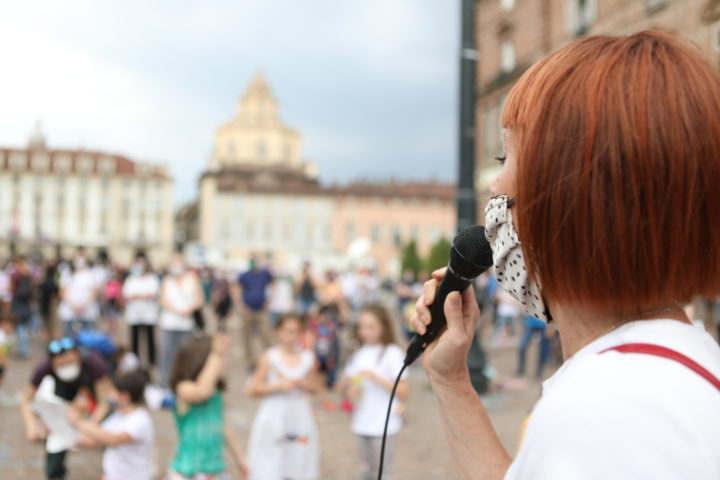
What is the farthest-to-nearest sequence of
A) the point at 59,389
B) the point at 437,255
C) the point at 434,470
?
the point at 437,255 → the point at 434,470 → the point at 59,389

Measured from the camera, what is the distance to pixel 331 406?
873 cm

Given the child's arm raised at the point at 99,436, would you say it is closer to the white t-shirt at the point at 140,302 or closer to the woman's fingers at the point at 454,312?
the woman's fingers at the point at 454,312

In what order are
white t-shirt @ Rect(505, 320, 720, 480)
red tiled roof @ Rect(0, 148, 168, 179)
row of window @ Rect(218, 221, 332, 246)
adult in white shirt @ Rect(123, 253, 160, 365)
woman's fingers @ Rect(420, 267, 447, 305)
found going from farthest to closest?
red tiled roof @ Rect(0, 148, 168, 179)
row of window @ Rect(218, 221, 332, 246)
adult in white shirt @ Rect(123, 253, 160, 365)
woman's fingers @ Rect(420, 267, 447, 305)
white t-shirt @ Rect(505, 320, 720, 480)

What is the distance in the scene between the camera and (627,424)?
754 millimetres

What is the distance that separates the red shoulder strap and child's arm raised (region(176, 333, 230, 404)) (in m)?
4.10

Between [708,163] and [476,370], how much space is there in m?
7.84

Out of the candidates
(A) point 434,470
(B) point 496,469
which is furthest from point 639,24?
(B) point 496,469

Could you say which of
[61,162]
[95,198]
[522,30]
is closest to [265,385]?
[522,30]

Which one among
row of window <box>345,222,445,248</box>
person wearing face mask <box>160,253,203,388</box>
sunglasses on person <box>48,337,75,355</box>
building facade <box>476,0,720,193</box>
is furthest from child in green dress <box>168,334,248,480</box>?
row of window <box>345,222,445,248</box>

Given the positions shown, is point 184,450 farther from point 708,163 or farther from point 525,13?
point 525,13

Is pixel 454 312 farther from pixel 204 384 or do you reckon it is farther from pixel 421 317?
pixel 204 384

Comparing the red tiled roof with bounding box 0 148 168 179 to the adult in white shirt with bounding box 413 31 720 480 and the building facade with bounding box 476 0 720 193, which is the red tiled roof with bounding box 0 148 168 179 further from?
the adult in white shirt with bounding box 413 31 720 480

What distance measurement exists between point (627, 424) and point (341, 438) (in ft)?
21.9

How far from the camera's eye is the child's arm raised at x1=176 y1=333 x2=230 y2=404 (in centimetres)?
467
